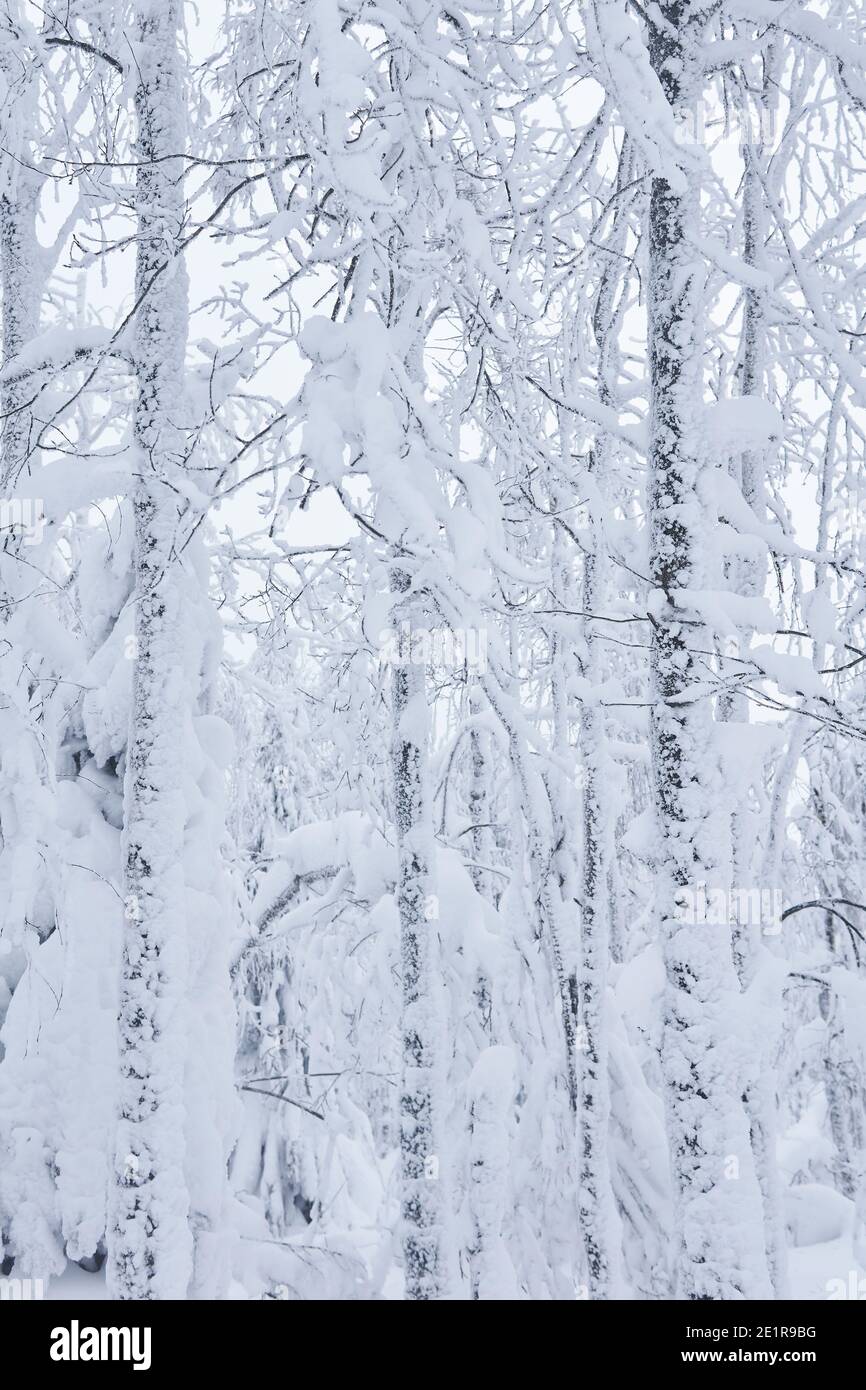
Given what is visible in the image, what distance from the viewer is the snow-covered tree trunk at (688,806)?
10.9 ft

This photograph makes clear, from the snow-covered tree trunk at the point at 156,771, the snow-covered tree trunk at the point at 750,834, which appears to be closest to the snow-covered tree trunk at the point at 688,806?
the snow-covered tree trunk at the point at 750,834

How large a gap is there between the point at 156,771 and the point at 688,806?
2356 millimetres

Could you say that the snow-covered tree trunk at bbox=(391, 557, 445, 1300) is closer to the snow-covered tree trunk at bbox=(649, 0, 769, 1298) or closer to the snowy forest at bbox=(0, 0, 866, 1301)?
the snowy forest at bbox=(0, 0, 866, 1301)

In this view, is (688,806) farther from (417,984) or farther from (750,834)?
(417,984)

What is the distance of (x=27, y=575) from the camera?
4.52 metres

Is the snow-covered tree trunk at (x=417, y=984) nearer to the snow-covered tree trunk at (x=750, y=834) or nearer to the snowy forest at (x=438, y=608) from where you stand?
the snowy forest at (x=438, y=608)

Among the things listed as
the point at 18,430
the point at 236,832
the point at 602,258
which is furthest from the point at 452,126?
the point at 236,832

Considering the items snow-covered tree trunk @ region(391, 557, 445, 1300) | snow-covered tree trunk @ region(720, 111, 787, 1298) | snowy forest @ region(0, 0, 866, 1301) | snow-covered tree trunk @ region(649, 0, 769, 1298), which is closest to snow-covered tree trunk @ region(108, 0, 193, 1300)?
snowy forest @ region(0, 0, 866, 1301)

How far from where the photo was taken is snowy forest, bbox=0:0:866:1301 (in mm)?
3359

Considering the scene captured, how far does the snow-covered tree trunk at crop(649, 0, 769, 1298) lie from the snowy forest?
0.05ft

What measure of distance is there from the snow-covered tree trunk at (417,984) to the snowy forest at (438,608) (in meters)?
0.02

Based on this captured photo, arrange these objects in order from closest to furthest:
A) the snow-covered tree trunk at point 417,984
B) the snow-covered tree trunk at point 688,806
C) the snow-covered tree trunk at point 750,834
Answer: the snow-covered tree trunk at point 688,806 → the snow-covered tree trunk at point 750,834 → the snow-covered tree trunk at point 417,984

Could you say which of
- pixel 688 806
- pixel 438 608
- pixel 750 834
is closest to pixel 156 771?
pixel 438 608

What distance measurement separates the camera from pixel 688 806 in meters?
3.50
